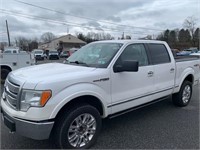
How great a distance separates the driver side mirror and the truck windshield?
0.19 metres

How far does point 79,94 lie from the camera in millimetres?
3004

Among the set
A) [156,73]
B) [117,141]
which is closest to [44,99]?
[117,141]

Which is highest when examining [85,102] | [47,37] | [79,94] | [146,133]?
[47,37]

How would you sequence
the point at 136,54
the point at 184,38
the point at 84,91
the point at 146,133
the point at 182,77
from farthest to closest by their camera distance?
the point at 184,38
the point at 182,77
the point at 136,54
the point at 146,133
the point at 84,91

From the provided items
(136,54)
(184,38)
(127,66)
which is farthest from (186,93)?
(184,38)

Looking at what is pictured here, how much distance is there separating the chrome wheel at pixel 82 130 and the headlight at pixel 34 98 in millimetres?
634

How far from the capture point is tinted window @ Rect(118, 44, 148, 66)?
3.92 metres

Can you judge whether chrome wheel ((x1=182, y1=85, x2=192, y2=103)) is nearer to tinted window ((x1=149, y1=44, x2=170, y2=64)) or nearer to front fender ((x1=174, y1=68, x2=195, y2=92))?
front fender ((x1=174, y1=68, x2=195, y2=92))

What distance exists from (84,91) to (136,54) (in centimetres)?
166

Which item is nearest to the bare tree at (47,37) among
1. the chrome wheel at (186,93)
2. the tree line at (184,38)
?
the tree line at (184,38)

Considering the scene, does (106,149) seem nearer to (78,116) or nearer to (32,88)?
(78,116)

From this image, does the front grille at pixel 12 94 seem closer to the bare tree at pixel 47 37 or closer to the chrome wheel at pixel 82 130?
the chrome wheel at pixel 82 130

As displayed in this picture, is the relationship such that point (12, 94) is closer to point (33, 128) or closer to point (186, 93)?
point (33, 128)

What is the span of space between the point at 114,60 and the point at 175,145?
5.99 ft
